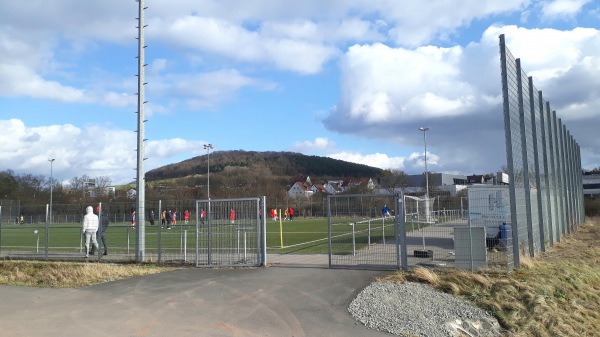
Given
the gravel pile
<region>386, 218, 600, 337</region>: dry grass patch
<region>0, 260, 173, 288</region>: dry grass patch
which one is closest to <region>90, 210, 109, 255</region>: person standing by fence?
<region>0, 260, 173, 288</region>: dry grass patch

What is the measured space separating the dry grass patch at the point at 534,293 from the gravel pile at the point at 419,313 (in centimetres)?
36

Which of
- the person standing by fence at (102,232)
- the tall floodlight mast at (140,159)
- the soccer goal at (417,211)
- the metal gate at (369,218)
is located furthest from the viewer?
the person standing by fence at (102,232)

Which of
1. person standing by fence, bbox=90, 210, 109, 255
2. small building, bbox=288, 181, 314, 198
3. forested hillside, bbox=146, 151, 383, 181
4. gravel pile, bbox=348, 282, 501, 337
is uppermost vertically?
forested hillside, bbox=146, 151, 383, 181

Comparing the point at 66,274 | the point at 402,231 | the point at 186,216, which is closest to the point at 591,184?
the point at 186,216

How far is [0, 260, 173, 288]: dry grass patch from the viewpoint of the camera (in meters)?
13.0

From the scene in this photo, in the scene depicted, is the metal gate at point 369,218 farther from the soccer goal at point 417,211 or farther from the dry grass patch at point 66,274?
the dry grass patch at point 66,274

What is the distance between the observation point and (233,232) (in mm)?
15047

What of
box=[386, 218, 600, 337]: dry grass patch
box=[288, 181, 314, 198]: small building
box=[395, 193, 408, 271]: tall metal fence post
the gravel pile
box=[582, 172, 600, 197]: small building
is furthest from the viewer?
box=[582, 172, 600, 197]: small building

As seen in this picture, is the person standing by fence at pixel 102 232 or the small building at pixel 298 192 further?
the small building at pixel 298 192

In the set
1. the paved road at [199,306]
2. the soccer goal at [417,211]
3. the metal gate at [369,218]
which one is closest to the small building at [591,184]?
the soccer goal at [417,211]

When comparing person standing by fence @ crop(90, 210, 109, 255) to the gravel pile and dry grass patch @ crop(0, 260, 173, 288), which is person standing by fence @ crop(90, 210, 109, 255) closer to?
dry grass patch @ crop(0, 260, 173, 288)

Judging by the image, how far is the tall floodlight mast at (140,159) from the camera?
16453 mm

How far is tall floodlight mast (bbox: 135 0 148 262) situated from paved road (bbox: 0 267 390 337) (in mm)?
3417

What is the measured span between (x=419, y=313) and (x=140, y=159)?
11.3 m
